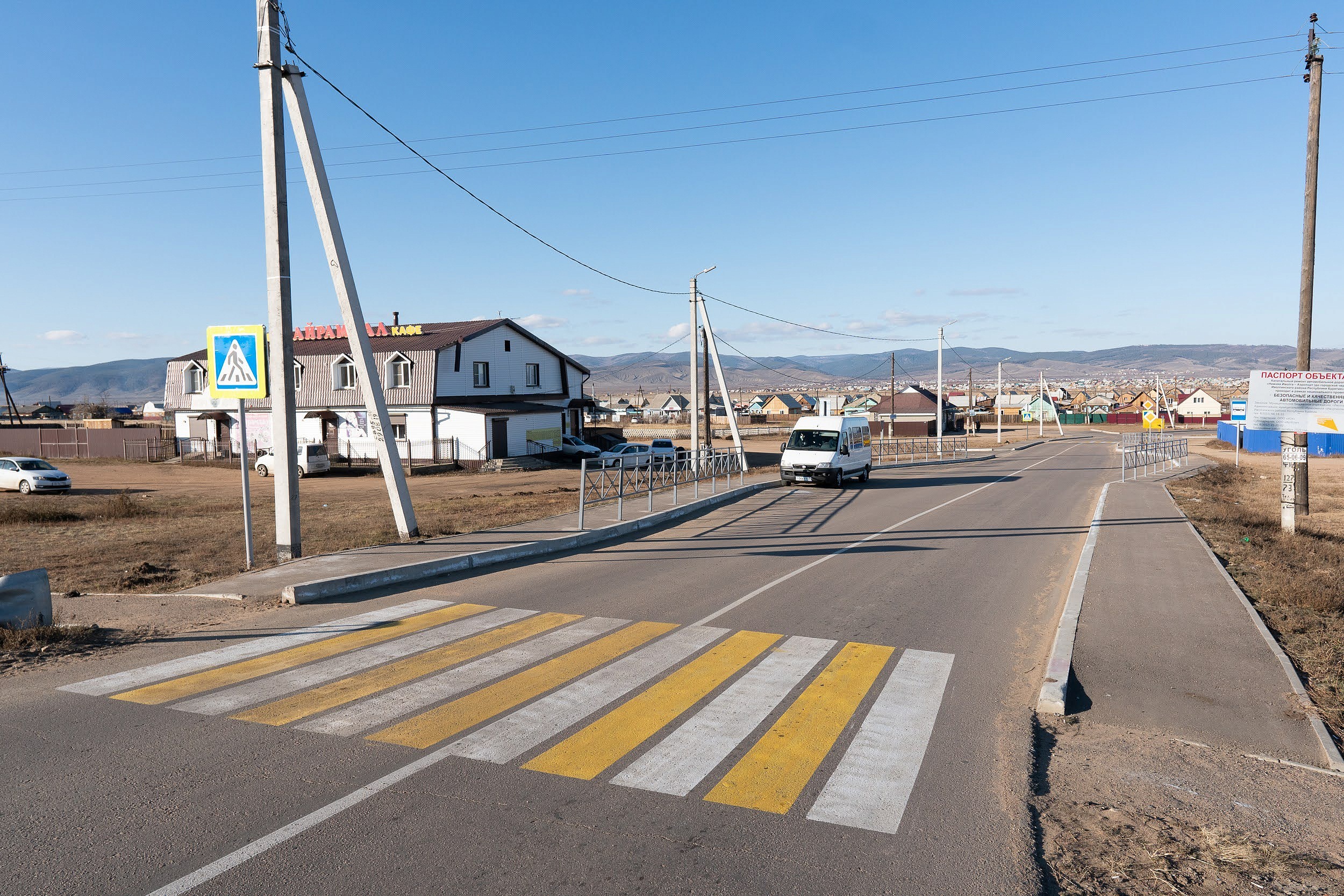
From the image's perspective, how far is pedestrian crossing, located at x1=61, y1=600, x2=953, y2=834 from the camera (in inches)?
199

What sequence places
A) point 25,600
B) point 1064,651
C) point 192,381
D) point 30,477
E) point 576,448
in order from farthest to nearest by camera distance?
point 192,381
point 576,448
point 30,477
point 25,600
point 1064,651

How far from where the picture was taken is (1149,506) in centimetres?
2130

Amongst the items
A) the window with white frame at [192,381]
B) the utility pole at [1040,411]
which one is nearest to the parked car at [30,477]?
the window with white frame at [192,381]

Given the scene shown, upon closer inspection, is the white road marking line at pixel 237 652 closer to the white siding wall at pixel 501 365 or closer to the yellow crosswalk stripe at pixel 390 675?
the yellow crosswalk stripe at pixel 390 675

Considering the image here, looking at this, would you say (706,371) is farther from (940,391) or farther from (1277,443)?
(1277,443)

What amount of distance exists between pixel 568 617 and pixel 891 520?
37.9ft

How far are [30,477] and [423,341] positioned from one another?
1966cm

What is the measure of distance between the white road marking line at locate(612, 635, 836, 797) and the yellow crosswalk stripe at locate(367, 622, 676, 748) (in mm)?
1298

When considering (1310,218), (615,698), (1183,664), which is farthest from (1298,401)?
(615,698)

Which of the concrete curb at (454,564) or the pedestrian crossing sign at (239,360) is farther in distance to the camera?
the pedestrian crossing sign at (239,360)

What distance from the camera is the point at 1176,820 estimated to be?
182 inches

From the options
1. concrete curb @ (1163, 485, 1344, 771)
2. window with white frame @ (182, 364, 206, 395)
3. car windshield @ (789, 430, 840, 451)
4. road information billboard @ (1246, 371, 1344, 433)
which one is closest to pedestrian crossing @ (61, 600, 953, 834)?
concrete curb @ (1163, 485, 1344, 771)

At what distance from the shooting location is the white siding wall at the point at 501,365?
45.1 metres

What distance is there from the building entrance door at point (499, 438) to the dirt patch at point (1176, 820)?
3953 cm
